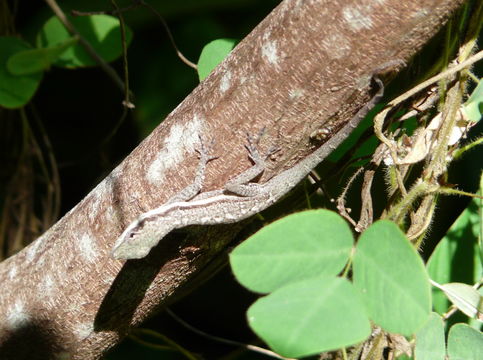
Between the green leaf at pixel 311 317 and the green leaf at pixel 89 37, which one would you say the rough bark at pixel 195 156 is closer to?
the green leaf at pixel 311 317

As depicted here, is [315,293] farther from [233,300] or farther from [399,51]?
[233,300]

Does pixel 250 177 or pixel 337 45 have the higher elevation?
pixel 337 45

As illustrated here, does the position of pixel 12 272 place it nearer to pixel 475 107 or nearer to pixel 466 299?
pixel 466 299

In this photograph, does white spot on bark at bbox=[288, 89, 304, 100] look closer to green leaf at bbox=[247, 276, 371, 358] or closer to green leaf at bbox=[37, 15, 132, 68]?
green leaf at bbox=[247, 276, 371, 358]

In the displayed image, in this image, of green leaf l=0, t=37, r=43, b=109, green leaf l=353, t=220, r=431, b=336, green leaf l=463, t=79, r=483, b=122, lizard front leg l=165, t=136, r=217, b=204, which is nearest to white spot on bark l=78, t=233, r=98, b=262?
lizard front leg l=165, t=136, r=217, b=204

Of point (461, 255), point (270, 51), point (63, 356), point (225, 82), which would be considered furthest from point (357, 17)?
point (63, 356)

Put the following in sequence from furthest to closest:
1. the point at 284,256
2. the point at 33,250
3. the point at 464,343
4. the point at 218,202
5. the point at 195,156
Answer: the point at 33,250 → the point at 218,202 → the point at 195,156 → the point at 464,343 → the point at 284,256

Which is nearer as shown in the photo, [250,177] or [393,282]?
[393,282]

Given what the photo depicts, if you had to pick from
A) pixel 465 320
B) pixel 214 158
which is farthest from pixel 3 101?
pixel 465 320
